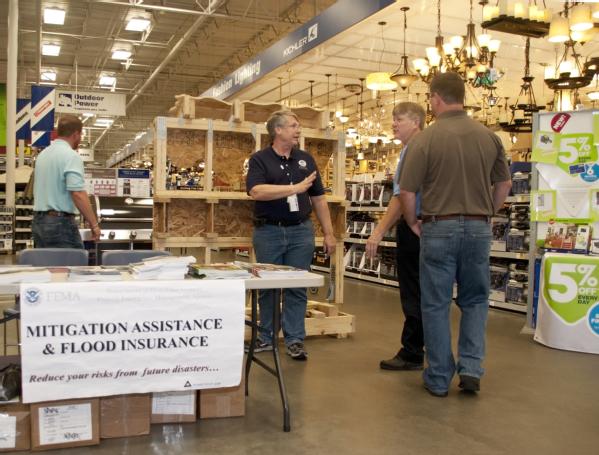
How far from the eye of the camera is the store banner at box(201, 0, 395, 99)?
27.4ft

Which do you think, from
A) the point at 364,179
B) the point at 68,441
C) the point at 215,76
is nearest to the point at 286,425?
the point at 68,441

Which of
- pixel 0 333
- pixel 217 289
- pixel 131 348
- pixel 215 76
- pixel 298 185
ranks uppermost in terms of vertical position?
pixel 215 76

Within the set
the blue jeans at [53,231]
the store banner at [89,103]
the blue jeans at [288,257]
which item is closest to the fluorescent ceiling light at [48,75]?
the store banner at [89,103]

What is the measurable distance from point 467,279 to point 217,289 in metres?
1.55

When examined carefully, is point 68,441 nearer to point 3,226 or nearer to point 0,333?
point 0,333

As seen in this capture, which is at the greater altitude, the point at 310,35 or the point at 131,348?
the point at 310,35

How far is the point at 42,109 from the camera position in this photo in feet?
35.1

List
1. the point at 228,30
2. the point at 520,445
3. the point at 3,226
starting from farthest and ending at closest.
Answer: the point at 228,30, the point at 3,226, the point at 520,445

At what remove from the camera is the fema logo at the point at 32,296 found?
8.13ft

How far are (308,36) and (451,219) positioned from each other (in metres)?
7.12

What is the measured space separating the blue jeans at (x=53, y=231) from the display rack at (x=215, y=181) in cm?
78

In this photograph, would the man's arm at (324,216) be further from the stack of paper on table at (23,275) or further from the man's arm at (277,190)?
the stack of paper on table at (23,275)

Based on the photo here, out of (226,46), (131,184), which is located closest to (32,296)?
(131,184)

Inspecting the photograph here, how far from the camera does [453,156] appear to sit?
350 cm
